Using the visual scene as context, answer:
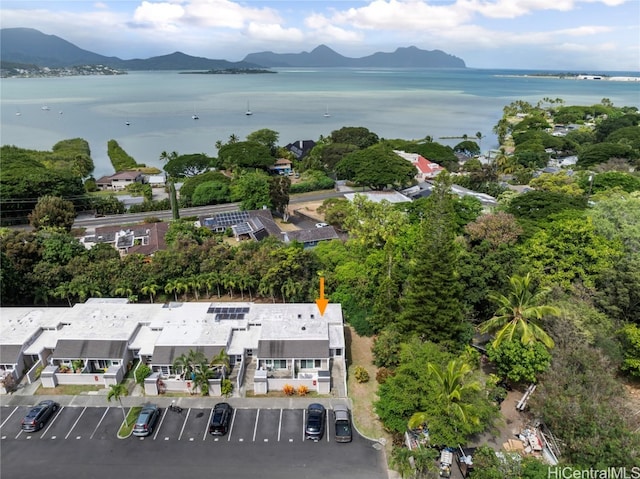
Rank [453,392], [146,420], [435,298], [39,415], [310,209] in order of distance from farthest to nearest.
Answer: [310,209] < [435,298] < [39,415] < [146,420] < [453,392]

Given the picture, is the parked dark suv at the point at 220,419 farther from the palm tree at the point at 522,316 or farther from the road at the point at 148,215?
the road at the point at 148,215

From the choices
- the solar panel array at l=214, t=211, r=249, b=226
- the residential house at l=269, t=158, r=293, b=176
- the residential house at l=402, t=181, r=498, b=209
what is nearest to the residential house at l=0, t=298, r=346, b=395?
the solar panel array at l=214, t=211, r=249, b=226

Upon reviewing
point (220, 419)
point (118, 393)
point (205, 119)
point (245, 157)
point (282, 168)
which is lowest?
point (220, 419)

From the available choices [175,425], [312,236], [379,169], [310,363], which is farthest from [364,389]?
[379,169]

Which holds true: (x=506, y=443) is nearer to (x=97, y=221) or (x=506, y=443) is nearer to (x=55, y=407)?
(x=55, y=407)

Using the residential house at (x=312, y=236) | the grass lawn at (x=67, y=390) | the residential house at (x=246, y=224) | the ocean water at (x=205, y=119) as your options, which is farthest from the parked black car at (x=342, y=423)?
the ocean water at (x=205, y=119)

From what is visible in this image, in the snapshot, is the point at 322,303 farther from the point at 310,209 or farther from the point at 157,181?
the point at 157,181

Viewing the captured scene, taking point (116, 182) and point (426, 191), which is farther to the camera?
point (116, 182)
